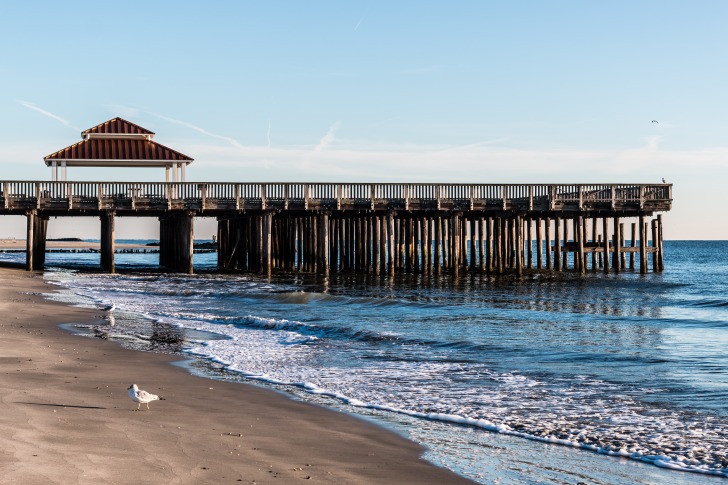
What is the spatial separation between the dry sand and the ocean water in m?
0.57

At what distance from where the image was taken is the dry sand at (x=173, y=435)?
668cm

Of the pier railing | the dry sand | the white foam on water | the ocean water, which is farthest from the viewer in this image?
the pier railing

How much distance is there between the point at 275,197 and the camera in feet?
132

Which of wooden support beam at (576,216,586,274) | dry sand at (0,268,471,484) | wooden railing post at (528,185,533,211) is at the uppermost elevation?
wooden railing post at (528,185,533,211)

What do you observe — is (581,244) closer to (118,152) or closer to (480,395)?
(118,152)

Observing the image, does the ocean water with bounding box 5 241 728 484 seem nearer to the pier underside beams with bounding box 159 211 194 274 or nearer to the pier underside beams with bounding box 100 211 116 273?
the pier underside beams with bounding box 100 211 116 273

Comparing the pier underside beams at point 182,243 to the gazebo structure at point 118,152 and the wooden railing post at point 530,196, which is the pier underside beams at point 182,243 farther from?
the wooden railing post at point 530,196

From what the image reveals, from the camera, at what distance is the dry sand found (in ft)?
21.9

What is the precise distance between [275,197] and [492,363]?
88.0 feet

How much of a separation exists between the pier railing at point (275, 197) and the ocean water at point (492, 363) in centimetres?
843

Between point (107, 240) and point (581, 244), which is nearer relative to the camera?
point (107, 240)

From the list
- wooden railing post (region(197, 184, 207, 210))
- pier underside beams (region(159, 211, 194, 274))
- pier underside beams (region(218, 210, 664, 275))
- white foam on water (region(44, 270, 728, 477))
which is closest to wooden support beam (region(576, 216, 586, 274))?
pier underside beams (region(218, 210, 664, 275))

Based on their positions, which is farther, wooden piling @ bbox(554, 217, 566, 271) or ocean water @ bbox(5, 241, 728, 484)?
wooden piling @ bbox(554, 217, 566, 271)

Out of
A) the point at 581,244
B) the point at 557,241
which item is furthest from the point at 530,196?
the point at 557,241
